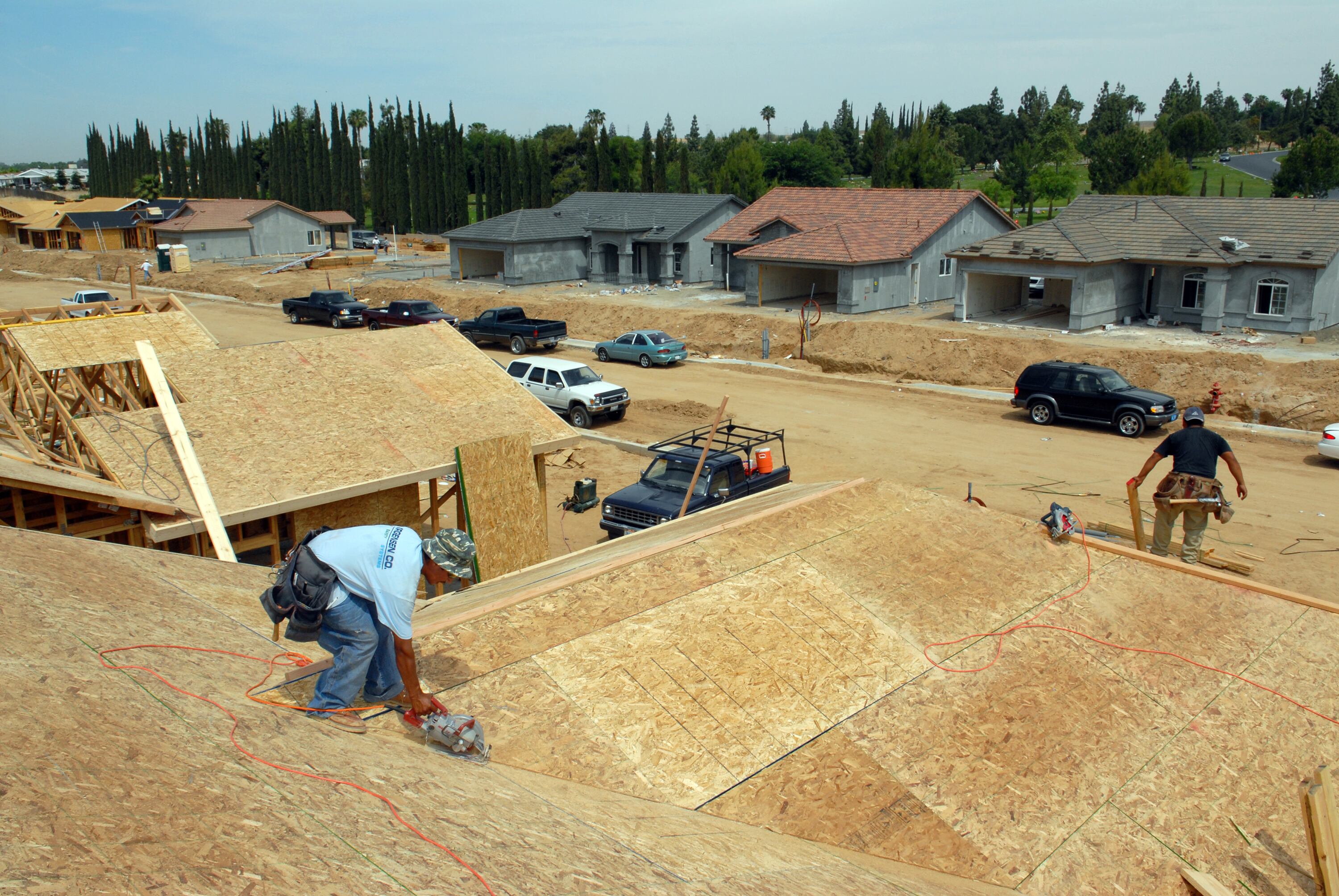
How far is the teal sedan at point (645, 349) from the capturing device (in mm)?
34125

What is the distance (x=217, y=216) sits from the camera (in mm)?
71125

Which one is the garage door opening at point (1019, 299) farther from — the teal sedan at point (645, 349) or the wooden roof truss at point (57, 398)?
the wooden roof truss at point (57, 398)

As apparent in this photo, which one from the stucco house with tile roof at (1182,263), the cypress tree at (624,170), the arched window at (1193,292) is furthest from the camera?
the cypress tree at (624,170)

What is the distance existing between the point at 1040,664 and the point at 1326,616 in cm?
380

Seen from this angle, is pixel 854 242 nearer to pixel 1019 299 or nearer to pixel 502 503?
pixel 1019 299

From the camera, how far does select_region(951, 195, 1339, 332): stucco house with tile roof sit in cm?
3303

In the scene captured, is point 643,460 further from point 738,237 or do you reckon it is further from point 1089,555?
point 738,237

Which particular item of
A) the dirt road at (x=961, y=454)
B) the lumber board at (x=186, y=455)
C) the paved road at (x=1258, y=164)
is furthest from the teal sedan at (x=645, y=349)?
the paved road at (x=1258, y=164)

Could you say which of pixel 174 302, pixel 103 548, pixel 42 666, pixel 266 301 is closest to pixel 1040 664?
pixel 42 666

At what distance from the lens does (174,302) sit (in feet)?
64.4

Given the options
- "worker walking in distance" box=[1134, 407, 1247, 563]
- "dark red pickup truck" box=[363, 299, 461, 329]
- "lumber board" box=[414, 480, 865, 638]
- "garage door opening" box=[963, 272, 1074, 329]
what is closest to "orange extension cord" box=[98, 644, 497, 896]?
"lumber board" box=[414, 480, 865, 638]

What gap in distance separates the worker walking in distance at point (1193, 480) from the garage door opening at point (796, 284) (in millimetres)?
30590

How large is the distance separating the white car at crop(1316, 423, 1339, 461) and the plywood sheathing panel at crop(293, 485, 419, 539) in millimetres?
20402

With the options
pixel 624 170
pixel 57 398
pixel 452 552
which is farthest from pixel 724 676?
pixel 624 170
